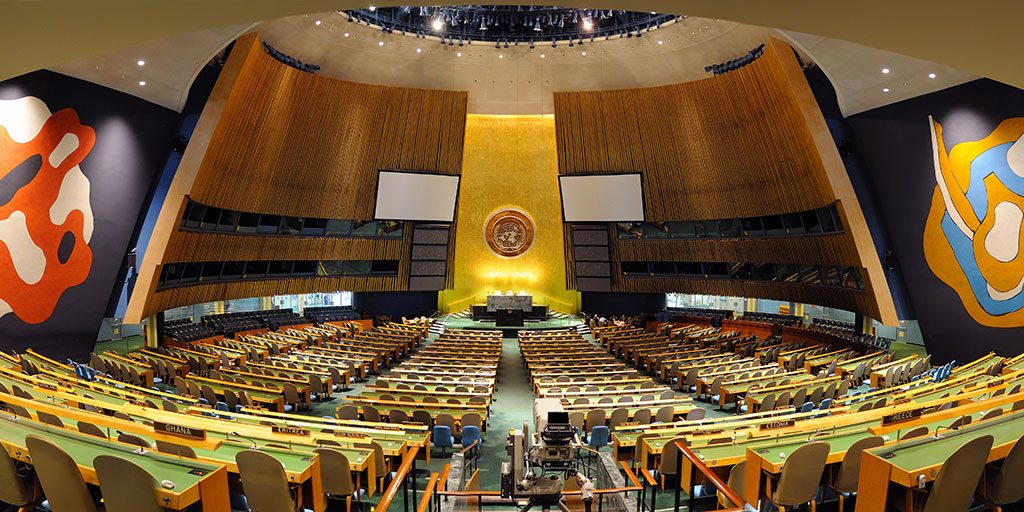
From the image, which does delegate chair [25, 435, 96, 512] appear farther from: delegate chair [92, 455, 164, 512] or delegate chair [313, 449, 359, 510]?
delegate chair [313, 449, 359, 510]

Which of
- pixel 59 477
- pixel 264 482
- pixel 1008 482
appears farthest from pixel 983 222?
pixel 59 477

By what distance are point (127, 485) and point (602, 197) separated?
77.8ft

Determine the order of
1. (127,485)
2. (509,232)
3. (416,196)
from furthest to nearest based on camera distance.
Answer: (509,232) < (416,196) < (127,485)

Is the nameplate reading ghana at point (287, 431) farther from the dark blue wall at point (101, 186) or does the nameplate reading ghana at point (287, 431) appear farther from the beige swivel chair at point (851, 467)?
the dark blue wall at point (101, 186)

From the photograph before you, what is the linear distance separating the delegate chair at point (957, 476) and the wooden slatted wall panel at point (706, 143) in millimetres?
15135

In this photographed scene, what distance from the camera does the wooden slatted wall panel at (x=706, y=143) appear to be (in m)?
18.5

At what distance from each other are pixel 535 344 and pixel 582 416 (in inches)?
399

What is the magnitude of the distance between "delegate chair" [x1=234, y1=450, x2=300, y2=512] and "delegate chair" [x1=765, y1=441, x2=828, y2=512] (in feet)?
13.5

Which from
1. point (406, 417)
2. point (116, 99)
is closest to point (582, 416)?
point (406, 417)

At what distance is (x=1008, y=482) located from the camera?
4105 millimetres

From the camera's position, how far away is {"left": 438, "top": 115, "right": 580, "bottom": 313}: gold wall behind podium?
31906 mm

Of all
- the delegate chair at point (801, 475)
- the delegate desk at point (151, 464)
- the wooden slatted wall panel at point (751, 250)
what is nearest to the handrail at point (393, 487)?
the delegate desk at point (151, 464)

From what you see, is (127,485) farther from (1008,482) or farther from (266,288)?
(266,288)

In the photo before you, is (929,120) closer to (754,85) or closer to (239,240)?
(754,85)
